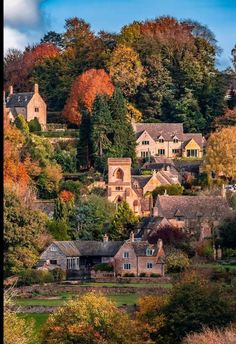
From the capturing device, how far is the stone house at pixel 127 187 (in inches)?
2552

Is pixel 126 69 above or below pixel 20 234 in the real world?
above

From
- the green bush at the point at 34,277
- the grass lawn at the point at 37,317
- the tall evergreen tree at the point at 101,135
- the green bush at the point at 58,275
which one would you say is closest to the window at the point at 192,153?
the tall evergreen tree at the point at 101,135

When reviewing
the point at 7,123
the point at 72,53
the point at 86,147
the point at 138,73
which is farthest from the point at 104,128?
the point at 72,53

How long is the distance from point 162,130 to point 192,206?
688 inches

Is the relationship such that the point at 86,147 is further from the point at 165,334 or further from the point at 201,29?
the point at 165,334

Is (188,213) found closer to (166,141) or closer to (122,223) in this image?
(122,223)

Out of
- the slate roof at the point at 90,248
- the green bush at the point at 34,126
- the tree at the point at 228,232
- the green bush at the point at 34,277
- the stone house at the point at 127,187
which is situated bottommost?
the green bush at the point at 34,277

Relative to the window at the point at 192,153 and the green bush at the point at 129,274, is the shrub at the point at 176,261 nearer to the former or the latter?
the green bush at the point at 129,274

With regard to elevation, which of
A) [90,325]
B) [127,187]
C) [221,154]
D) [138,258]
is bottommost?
[90,325]

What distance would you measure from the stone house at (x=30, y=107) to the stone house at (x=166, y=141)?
8061 millimetres

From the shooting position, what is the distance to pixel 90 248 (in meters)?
55.9

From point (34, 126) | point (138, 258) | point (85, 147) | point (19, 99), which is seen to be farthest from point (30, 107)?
point (138, 258)

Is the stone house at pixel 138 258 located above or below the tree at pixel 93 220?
below

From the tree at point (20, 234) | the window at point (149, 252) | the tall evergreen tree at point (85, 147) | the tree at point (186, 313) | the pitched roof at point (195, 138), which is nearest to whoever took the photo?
the tree at point (186, 313)
